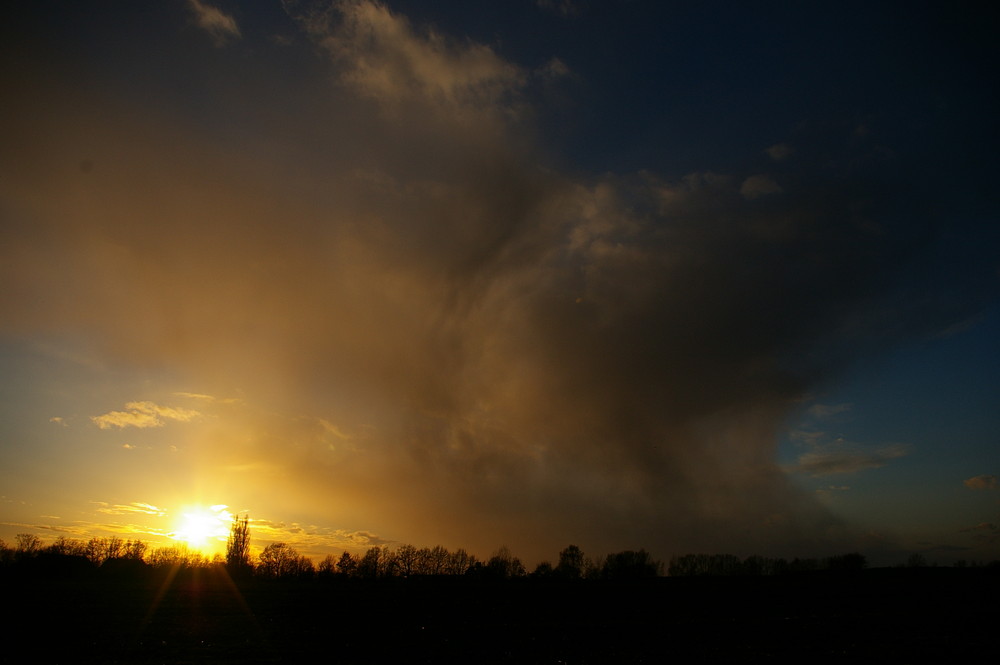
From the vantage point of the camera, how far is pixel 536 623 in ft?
156

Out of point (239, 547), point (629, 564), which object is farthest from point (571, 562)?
point (239, 547)

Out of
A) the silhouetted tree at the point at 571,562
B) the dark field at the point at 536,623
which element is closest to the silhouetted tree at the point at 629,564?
the silhouetted tree at the point at 571,562

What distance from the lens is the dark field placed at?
32469 millimetres

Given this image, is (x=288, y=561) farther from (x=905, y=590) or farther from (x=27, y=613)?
(x=905, y=590)

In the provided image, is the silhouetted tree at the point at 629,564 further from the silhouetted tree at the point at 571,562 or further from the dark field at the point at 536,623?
the dark field at the point at 536,623

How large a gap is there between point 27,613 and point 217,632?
889 inches

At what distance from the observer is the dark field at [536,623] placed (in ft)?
107

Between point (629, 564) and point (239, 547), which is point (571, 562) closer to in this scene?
point (629, 564)

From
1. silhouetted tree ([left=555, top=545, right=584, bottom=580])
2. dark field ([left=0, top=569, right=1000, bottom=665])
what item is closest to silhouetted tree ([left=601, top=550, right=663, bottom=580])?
silhouetted tree ([left=555, top=545, right=584, bottom=580])

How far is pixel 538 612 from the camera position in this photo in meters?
54.7

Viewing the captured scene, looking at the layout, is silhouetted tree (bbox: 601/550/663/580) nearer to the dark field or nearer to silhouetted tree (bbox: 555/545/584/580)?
silhouetted tree (bbox: 555/545/584/580)

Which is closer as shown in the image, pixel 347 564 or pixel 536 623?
pixel 536 623

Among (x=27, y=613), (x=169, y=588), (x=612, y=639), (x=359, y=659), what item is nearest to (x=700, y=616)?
(x=612, y=639)

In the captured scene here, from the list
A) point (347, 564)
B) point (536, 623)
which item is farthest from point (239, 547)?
point (536, 623)
